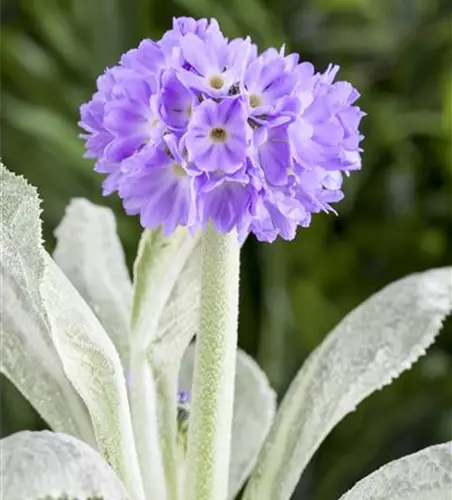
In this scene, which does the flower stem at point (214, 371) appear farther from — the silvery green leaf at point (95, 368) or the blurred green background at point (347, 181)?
the blurred green background at point (347, 181)

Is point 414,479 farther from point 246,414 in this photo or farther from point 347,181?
point 347,181

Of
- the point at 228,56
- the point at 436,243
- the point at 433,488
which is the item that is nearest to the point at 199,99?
the point at 228,56

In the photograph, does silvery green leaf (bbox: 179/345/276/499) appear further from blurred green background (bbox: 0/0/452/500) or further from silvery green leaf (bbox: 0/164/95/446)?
blurred green background (bbox: 0/0/452/500)

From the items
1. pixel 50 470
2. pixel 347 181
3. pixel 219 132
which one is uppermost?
pixel 347 181

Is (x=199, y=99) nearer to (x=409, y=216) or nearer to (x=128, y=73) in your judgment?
(x=128, y=73)

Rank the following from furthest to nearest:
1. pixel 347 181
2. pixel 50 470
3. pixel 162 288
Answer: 1. pixel 347 181
2. pixel 162 288
3. pixel 50 470

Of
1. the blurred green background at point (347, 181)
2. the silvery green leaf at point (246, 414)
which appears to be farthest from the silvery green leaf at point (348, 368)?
the blurred green background at point (347, 181)

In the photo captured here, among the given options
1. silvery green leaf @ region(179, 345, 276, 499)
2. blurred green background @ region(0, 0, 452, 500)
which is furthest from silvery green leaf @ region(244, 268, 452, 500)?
blurred green background @ region(0, 0, 452, 500)

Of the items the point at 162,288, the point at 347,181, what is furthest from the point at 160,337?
the point at 347,181
